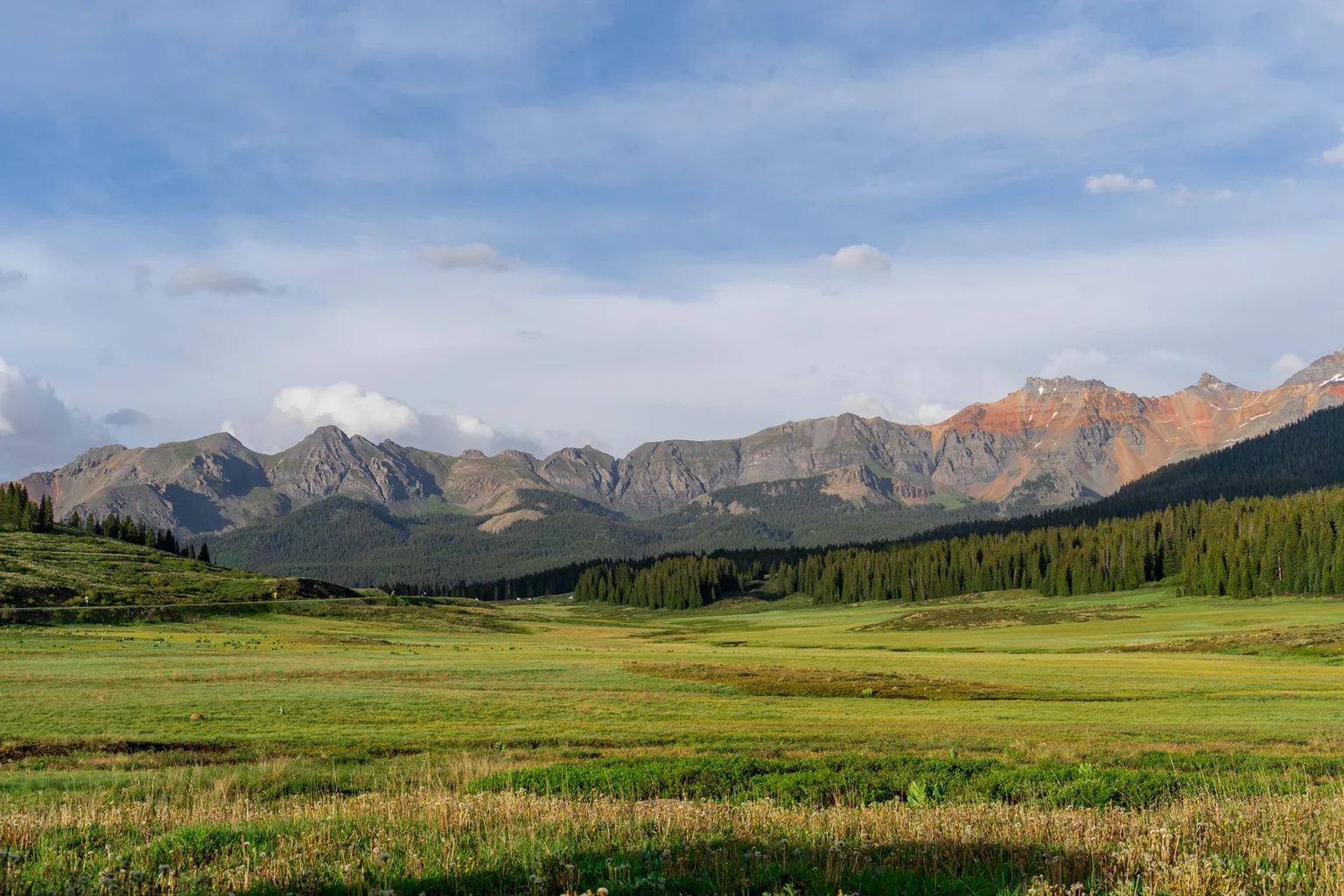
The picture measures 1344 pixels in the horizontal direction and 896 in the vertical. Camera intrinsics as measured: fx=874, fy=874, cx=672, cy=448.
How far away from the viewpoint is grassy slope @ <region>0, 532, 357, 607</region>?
308 feet

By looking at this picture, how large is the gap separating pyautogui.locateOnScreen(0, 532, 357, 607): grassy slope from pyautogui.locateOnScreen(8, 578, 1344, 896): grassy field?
35.8m

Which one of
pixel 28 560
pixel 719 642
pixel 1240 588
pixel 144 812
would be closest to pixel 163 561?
pixel 28 560

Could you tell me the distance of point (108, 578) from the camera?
11106 centimetres

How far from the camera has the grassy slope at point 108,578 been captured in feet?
308

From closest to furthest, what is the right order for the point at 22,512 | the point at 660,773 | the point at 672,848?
1. the point at 672,848
2. the point at 660,773
3. the point at 22,512

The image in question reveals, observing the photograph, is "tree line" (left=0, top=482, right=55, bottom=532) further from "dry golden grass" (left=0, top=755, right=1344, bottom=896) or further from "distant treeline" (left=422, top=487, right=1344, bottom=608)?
"dry golden grass" (left=0, top=755, right=1344, bottom=896)

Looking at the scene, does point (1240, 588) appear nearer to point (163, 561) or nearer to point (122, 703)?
point (122, 703)

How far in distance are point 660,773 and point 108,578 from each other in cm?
11760

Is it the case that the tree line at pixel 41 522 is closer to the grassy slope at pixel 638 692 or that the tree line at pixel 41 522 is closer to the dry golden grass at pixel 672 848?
the grassy slope at pixel 638 692

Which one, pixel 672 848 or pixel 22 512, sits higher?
pixel 22 512

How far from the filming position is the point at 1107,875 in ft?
29.6

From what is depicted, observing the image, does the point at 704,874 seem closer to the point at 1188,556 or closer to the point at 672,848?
the point at 672,848

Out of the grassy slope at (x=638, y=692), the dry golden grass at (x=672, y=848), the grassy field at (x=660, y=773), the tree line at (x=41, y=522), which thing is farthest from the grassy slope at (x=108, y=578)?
the dry golden grass at (x=672, y=848)

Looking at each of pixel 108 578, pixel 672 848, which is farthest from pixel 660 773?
pixel 108 578
